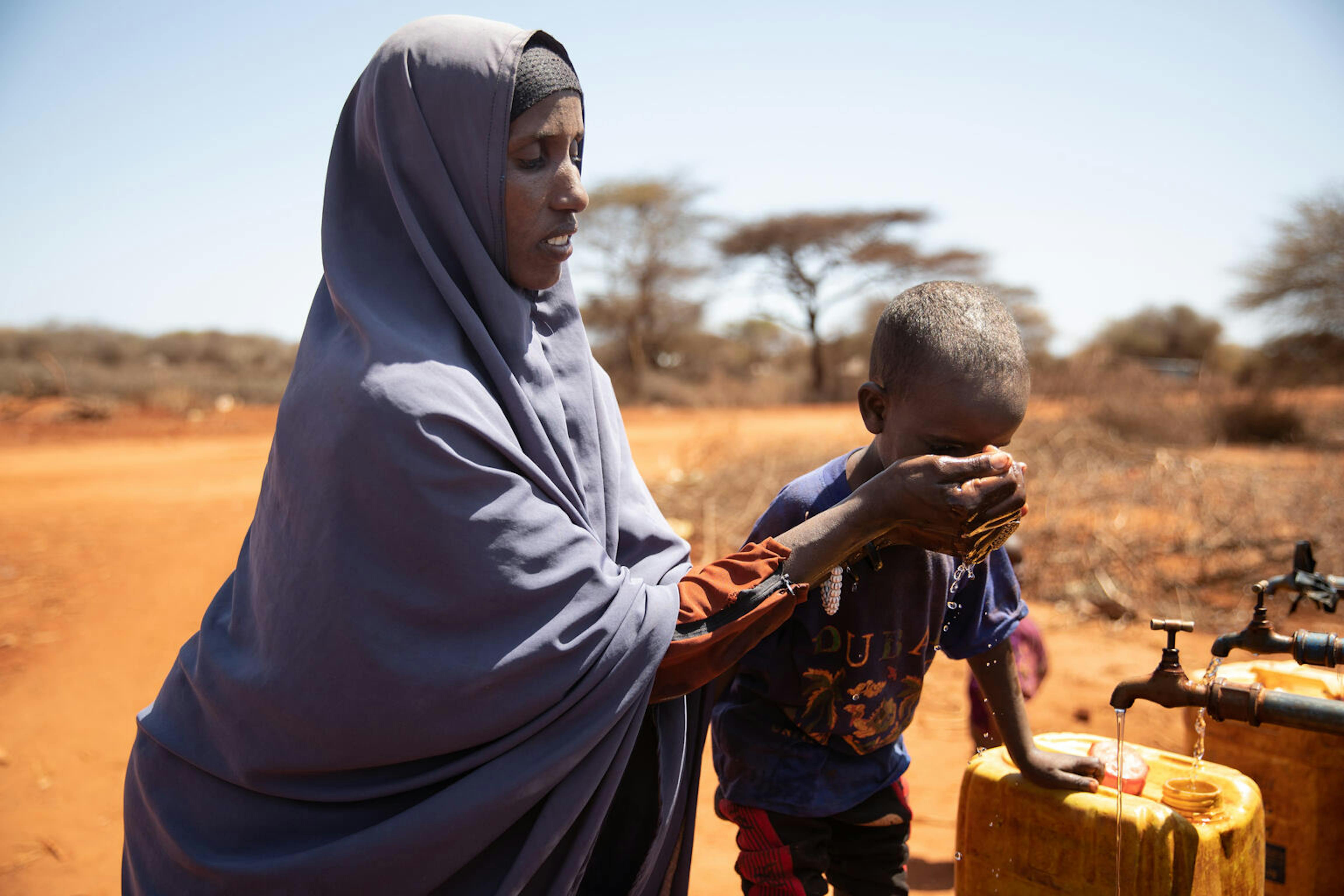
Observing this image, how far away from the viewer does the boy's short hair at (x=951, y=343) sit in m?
1.64

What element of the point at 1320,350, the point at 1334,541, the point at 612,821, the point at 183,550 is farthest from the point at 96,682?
the point at 1320,350

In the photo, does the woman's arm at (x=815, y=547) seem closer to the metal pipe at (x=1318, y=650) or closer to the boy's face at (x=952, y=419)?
the boy's face at (x=952, y=419)

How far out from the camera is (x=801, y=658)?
1.88m

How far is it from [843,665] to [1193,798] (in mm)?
791

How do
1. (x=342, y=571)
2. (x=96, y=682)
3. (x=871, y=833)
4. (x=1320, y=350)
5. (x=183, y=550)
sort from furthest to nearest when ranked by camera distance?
(x=1320, y=350), (x=183, y=550), (x=96, y=682), (x=871, y=833), (x=342, y=571)

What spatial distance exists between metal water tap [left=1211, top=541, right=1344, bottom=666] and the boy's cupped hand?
2.00 feet

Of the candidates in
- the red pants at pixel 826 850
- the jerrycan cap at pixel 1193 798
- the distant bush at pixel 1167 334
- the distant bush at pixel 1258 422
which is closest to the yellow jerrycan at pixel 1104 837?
the jerrycan cap at pixel 1193 798

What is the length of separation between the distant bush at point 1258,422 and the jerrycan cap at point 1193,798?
13.7 meters

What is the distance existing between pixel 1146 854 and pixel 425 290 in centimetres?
181

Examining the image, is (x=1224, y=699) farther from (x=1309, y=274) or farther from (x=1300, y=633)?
(x=1309, y=274)

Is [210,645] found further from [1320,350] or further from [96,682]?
[1320,350]

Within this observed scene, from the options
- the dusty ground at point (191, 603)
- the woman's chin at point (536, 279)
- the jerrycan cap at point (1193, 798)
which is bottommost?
the dusty ground at point (191, 603)

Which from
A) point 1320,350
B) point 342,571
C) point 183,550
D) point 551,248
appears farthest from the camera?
point 1320,350

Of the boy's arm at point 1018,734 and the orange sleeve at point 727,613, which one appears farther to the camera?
the boy's arm at point 1018,734
